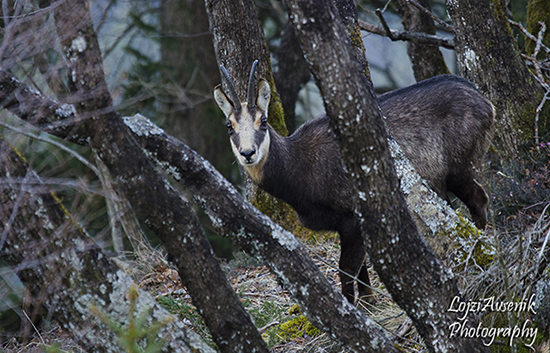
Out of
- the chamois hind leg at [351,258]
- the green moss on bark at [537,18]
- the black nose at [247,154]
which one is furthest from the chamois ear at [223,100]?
the green moss on bark at [537,18]

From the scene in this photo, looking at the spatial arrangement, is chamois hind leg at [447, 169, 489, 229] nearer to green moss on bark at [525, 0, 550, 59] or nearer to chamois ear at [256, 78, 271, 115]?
green moss on bark at [525, 0, 550, 59]

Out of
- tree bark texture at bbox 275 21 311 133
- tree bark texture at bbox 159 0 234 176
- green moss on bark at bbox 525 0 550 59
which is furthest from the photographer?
tree bark texture at bbox 159 0 234 176

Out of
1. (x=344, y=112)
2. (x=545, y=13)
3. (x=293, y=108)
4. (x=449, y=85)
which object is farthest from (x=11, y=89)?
(x=293, y=108)

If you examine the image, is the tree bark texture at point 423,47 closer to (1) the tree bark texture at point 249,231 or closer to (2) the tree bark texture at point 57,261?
(1) the tree bark texture at point 249,231

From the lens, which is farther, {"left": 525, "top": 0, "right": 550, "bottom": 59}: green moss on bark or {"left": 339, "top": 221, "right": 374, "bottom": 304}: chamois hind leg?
{"left": 525, "top": 0, "right": 550, "bottom": 59}: green moss on bark

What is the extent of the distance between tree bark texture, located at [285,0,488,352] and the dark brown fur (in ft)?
6.68

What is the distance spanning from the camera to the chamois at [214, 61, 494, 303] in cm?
560

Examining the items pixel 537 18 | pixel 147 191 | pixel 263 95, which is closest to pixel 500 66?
pixel 537 18

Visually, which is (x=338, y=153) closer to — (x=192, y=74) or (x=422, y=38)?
(x=422, y=38)

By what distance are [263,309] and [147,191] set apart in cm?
254

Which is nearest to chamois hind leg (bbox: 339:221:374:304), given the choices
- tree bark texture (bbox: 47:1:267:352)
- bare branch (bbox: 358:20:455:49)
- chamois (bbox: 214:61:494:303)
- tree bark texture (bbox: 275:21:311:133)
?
chamois (bbox: 214:61:494:303)

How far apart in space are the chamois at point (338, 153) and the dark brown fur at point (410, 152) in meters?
0.01

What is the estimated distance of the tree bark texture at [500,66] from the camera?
6.40 metres

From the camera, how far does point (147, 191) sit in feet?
11.6
